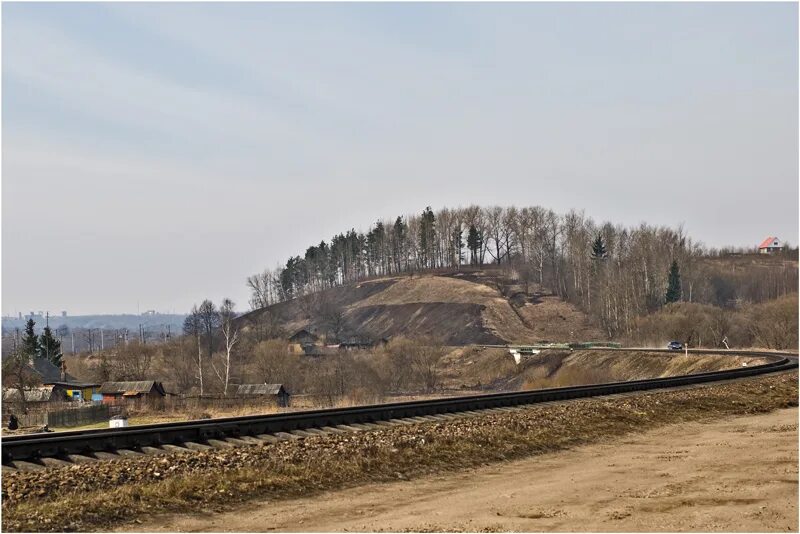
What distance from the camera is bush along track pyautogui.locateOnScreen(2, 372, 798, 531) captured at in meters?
A: 13.8

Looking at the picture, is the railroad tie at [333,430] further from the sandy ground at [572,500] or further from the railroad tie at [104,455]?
the railroad tie at [104,455]

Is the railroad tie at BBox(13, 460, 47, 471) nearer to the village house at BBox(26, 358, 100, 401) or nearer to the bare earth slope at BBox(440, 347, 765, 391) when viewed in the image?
the bare earth slope at BBox(440, 347, 765, 391)

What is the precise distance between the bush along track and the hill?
11620 centimetres

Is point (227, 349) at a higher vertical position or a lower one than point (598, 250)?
lower

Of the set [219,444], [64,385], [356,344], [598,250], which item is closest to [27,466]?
[219,444]

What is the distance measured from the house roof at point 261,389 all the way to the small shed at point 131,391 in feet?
23.2

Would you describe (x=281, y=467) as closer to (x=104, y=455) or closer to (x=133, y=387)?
(x=104, y=455)

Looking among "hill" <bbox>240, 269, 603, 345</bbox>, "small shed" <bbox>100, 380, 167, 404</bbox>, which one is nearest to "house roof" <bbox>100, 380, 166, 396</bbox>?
"small shed" <bbox>100, 380, 167, 404</bbox>

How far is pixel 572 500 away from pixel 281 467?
565 centimetres

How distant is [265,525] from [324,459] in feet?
15.7

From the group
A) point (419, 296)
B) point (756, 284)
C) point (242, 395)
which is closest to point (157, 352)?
point (242, 395)

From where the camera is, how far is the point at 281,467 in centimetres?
1712

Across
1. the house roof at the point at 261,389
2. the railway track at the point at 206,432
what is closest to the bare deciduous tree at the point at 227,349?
the house roof at the point at 261,389

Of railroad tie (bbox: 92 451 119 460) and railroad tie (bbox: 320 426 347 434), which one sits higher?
railroad tie (bbox: 92 451 119 460)
